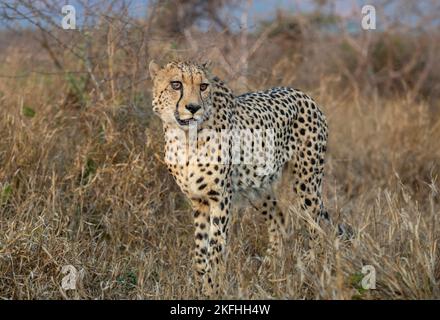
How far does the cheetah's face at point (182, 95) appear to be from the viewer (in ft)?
11.6

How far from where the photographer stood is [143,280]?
3570 millimetres

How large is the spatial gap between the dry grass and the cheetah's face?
747mm

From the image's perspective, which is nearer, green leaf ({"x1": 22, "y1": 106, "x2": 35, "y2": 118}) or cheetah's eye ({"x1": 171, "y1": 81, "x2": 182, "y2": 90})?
cheetah's eye ({"x1": 171, "y1": 81, "x2": 182, "y2": 90})

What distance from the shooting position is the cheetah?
3611 mm

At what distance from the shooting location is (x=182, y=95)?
140 inches

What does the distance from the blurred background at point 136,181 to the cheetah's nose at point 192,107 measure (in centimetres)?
82

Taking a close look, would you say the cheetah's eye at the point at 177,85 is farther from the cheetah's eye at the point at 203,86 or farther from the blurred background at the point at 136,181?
the blurred background at the point at 136,181

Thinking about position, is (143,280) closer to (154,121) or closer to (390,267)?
(390,267)

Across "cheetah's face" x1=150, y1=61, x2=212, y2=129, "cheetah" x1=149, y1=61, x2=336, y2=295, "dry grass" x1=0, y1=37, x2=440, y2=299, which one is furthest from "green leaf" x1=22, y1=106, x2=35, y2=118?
"cheetah's face" x1=150, y1=61, x2=212, y2=129

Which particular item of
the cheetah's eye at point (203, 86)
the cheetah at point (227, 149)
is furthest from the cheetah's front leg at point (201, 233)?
the cheetah's eye at point (203, 86)

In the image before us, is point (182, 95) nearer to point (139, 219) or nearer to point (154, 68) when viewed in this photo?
point (154, 68)

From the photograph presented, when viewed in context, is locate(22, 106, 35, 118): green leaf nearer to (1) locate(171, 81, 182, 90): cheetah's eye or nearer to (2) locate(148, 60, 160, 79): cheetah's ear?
(2) locate(148, 60, 160, 79): cheetah's ear
